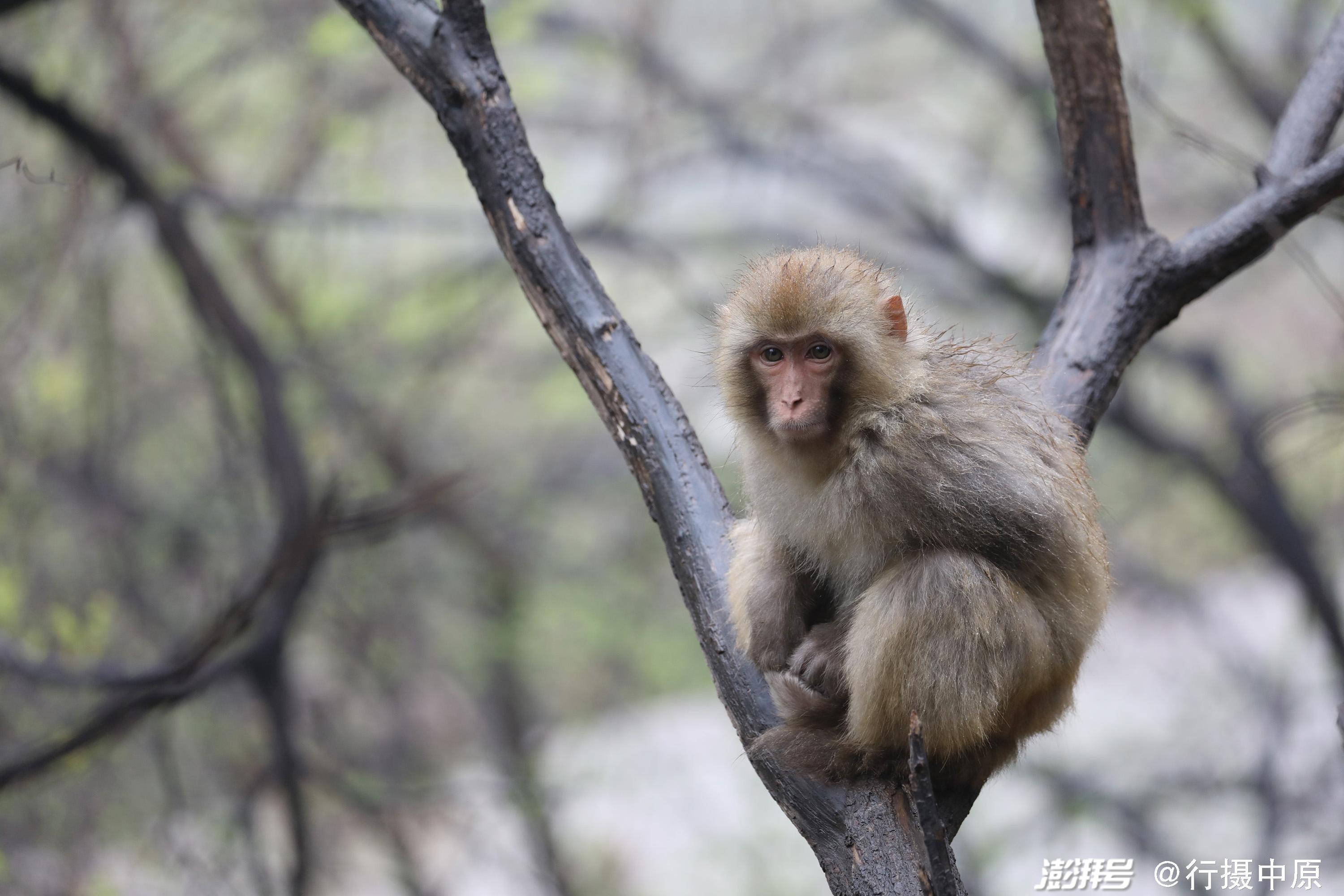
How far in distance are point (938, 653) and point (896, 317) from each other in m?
1.05

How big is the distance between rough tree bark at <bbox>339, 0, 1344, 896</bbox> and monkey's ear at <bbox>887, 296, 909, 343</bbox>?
75cm

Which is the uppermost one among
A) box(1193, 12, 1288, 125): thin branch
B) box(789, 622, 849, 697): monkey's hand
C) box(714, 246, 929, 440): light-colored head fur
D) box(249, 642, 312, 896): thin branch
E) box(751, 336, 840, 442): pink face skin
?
box(1193, 12, 1288, 125): thin branch

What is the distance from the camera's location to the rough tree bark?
325cm

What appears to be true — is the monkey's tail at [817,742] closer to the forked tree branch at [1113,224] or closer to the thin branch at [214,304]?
the forked tree branch at [1113,224]

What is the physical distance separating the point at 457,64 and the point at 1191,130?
265 centimetres

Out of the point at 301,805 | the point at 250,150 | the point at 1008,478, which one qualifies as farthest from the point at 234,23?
the point at 1008,478

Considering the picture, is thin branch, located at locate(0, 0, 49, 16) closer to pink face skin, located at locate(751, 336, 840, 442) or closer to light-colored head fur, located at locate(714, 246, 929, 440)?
light-colored head fur, located at locate(714, 246, 929, 440)

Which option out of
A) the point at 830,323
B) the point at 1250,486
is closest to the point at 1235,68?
the point at 1250,486

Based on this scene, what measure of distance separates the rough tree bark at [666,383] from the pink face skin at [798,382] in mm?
383

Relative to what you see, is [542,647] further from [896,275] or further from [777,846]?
[896,275]

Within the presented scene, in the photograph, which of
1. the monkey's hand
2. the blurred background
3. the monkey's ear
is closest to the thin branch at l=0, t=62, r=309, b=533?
the blurred background

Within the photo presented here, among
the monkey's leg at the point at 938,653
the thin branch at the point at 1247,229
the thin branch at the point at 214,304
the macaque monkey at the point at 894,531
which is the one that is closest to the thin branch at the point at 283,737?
the thin branch at the point at 214,304

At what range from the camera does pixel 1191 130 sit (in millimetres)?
4145

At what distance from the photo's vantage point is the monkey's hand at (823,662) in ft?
11.3
